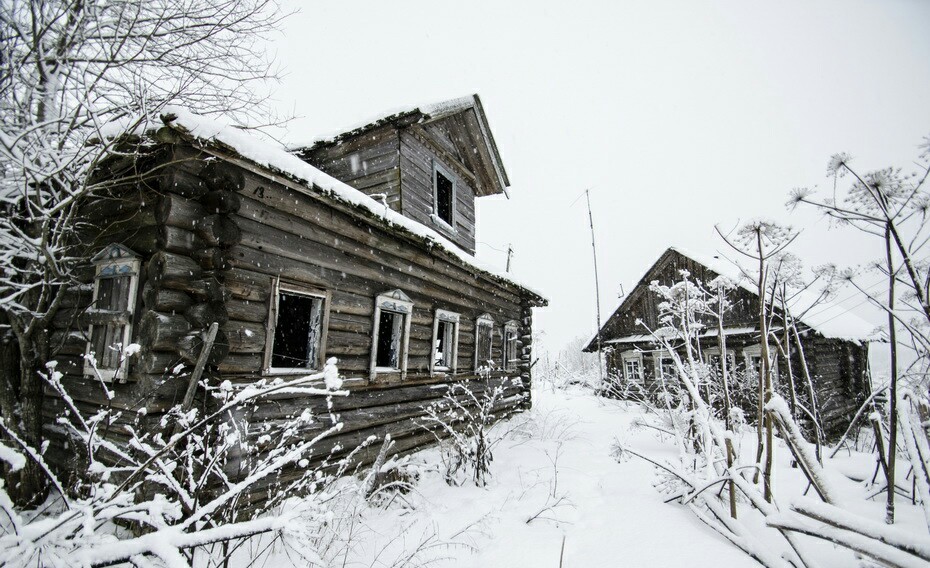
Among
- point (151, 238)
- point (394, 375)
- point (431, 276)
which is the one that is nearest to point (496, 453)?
point (394, 375)

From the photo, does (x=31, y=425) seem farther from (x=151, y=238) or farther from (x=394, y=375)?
(x=394, y=375)

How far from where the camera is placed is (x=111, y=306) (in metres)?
3.90

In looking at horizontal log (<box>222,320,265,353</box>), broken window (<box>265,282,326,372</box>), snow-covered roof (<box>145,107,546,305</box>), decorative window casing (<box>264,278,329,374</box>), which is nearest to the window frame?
snow-covered roof (<box>145,107,546,305</box>)

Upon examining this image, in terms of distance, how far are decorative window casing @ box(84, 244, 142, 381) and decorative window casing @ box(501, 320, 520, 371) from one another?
7601 millimetres

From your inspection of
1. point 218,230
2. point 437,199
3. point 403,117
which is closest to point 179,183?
point 218,230

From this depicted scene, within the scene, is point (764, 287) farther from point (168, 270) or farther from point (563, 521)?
point (168, 270)

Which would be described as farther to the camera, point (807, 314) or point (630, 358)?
point (630, 358)

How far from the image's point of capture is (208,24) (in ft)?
14.0

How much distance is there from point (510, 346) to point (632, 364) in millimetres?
9596

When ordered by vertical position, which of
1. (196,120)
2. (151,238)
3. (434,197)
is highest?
(434,197)

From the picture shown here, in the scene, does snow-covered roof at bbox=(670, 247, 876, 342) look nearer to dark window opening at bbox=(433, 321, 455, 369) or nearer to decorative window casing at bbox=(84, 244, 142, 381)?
dark window opening at bbox=(433, 321, 455, 369)

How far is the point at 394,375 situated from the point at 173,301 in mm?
3049

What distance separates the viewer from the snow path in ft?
11.0

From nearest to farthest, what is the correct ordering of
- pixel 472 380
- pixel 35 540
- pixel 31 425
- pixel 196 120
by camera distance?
pixel 35 540 → pixel 196 120 → pixel 31 425 → pixel 472 380
